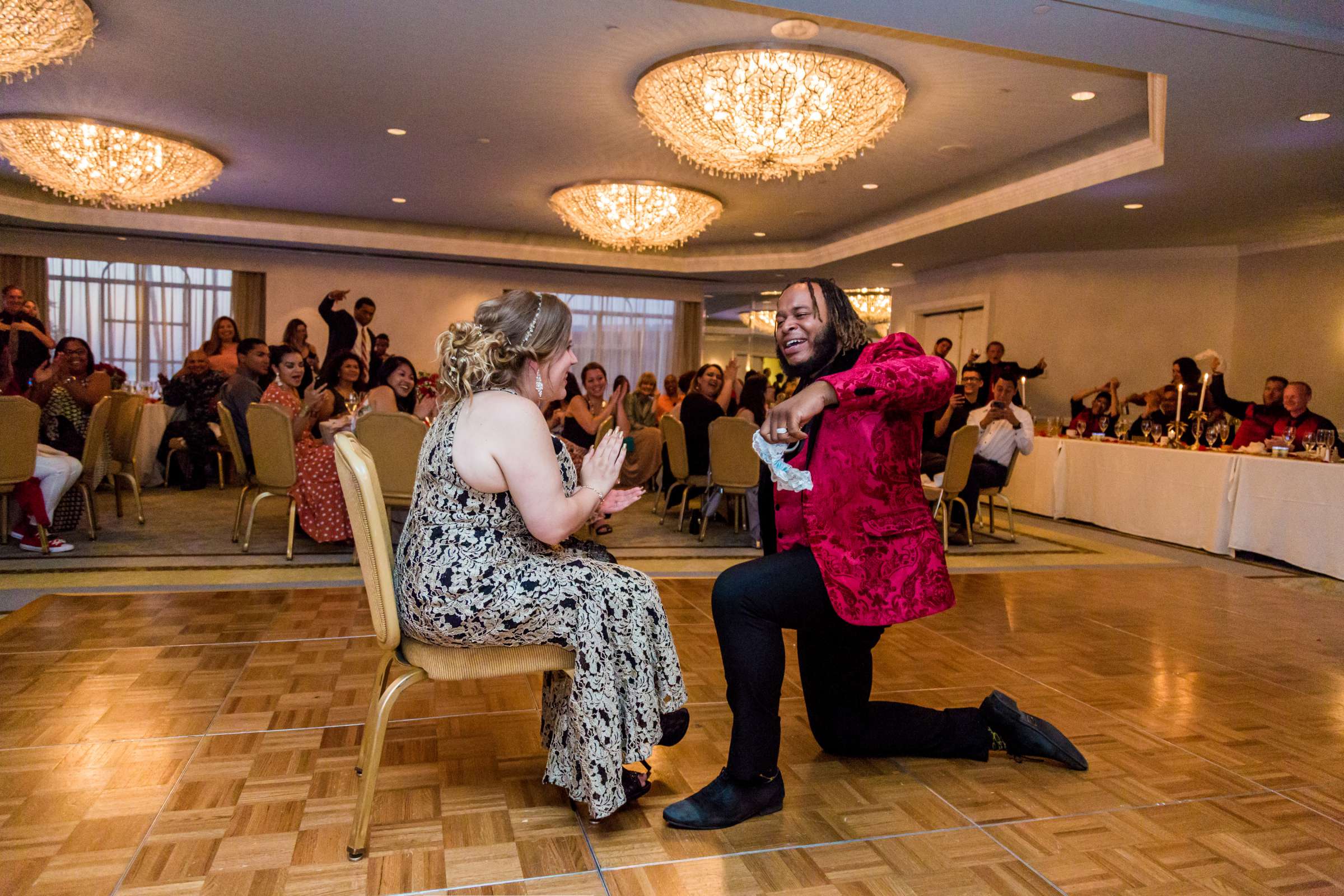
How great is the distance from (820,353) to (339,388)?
4490mm

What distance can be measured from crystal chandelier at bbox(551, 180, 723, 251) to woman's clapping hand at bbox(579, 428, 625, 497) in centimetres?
644

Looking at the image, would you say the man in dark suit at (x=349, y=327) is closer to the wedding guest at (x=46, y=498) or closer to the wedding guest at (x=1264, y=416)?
the wedding guest at (x=46, y=498)

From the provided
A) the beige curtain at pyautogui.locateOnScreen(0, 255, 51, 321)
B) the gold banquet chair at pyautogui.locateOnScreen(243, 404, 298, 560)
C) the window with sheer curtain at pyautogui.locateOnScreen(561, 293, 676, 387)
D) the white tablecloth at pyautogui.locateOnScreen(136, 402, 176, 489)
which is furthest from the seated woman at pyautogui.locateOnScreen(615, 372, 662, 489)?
the beige curtain at pyautogui.locateOnScreen(0, 255, 51, 321)

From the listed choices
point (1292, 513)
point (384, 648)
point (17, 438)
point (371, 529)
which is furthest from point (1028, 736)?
point (17, 438)

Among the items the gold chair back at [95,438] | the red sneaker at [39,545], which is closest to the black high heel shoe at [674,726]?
the red sneaker at [39,545]

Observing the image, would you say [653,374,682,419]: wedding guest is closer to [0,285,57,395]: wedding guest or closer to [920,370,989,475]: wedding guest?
[920,370,989,475]: wedding guest

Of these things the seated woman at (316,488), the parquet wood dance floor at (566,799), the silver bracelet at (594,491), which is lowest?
the parquet wood dance floor at (566,799)

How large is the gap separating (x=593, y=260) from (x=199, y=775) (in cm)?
1015

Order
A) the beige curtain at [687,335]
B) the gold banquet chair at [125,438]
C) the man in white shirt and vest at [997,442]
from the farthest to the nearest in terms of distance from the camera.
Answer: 1. the beige curtain at [687,335]
2. the man in white shirt and vest at [997,442]
3. the gold banquet chair at [125,438]

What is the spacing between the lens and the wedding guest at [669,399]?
9.22 m

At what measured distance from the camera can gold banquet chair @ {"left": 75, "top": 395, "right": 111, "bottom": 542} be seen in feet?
17.0

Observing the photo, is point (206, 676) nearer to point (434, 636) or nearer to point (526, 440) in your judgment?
point (434, 636)

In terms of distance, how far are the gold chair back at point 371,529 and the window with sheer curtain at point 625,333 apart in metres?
11.4

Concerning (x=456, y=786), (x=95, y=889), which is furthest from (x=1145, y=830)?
(x=95, y=889)
